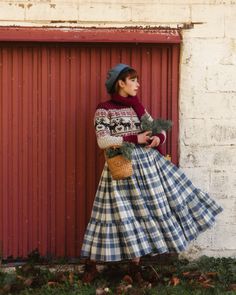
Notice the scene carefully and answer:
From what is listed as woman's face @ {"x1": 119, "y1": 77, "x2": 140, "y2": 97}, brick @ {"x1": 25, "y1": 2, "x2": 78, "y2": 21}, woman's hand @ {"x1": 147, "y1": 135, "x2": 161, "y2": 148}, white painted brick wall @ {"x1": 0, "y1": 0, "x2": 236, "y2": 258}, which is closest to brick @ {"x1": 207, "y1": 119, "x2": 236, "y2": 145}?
white painted brick wall @ {"x1": 0, "y1": 0, "x2": 236, "y2": 258}

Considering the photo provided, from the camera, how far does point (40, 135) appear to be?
19.1 ft

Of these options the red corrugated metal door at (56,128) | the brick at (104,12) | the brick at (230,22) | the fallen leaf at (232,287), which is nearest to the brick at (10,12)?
the red corrugated metal door at (56,128)

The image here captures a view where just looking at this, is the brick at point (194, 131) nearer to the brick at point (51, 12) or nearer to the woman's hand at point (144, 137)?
the woman's hand at point (144, 137)

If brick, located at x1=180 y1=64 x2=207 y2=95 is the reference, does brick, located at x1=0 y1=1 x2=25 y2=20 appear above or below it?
above

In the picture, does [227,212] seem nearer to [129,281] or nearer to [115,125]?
[129,281]

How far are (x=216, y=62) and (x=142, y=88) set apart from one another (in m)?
0.75

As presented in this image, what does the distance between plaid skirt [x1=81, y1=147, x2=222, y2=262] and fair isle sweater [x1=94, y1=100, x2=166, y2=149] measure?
6.8 inches

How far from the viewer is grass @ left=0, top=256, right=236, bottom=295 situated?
5152 mm

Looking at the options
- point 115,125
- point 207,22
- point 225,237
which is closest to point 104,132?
point 115,125

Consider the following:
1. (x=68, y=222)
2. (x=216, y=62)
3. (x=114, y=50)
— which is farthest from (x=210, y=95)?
(x=68, y=222)

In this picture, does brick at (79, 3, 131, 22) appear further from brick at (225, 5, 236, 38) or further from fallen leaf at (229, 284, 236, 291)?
fallen leaf at (229, 284, 236, 291)

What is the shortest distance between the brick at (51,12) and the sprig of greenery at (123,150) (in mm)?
1374

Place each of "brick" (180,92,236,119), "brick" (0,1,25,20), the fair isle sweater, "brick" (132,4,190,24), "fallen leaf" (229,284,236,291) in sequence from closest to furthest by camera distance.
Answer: the fair isle sweater → "fallen leaf" (229,284,236,291) → "brick" (0,1,25,20) → "brick" (132,4,190,24) → "brick" (180,92,236,119)

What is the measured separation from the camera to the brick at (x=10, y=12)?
5.63 meters
